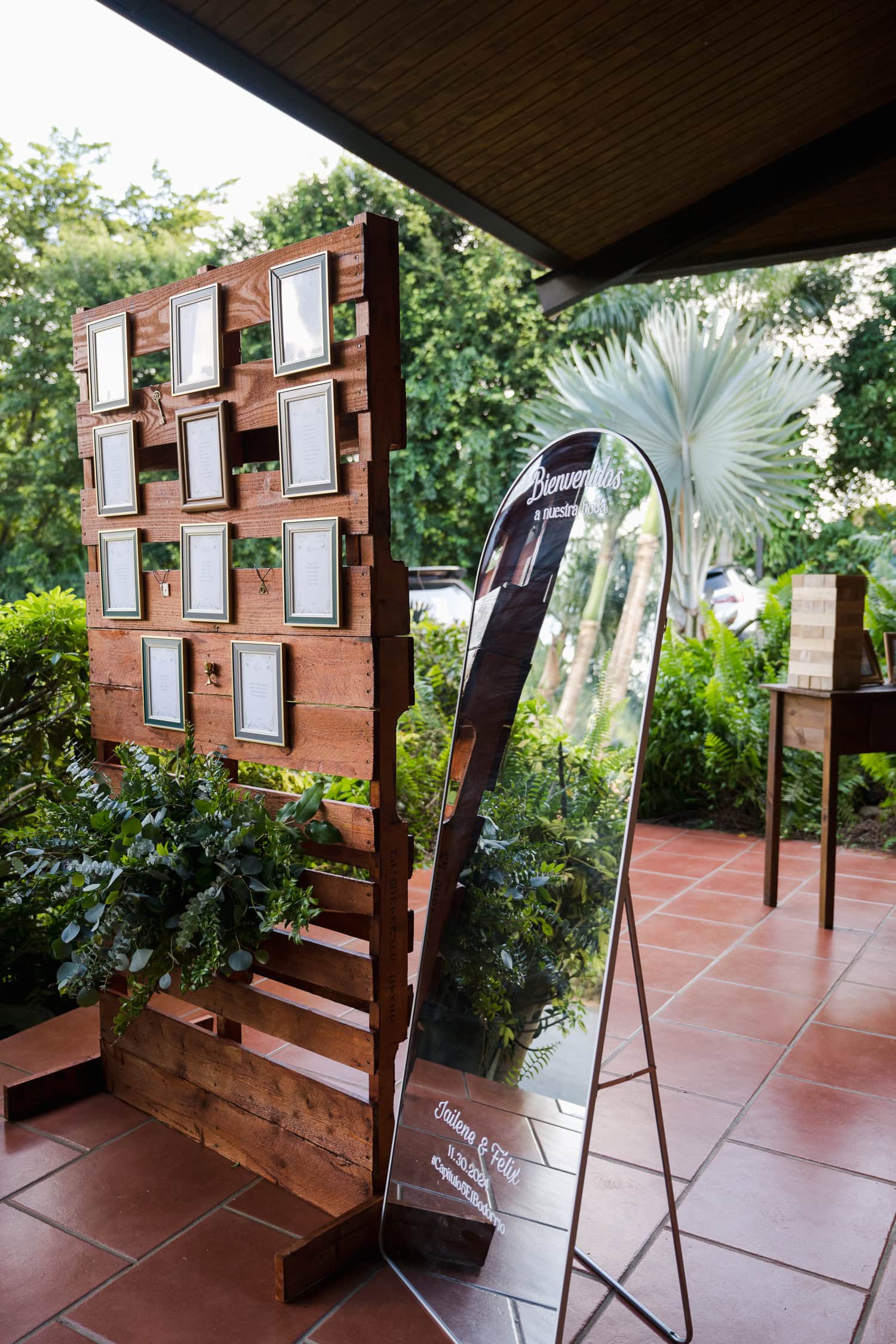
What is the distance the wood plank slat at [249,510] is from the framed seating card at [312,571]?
0.03 m

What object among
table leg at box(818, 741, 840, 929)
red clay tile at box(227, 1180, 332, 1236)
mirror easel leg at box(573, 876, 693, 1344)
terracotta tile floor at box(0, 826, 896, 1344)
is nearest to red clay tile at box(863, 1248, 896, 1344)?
terracotta tile floor at box(0, 826, 896, 1344)

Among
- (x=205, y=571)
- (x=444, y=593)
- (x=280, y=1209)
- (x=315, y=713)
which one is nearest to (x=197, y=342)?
(x=205, y=571)

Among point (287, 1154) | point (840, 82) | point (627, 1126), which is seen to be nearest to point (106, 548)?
point (287, 1154)

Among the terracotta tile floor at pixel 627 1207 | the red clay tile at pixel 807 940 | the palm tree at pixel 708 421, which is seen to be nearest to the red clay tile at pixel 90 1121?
the terracotta tile floor at pixel 627 1207

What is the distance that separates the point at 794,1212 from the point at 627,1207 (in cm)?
33

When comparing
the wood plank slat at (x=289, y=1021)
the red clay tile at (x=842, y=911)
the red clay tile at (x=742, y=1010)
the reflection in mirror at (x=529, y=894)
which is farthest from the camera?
the red clay tile at (x=842, y=911)

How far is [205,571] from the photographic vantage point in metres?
2.21

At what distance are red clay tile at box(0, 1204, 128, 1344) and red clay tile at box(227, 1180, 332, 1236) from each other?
0.26 meters

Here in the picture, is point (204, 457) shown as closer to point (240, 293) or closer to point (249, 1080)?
point (240, 293)

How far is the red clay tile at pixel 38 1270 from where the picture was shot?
174 cm

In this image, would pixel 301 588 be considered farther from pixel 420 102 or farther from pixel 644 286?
pixel 644 286

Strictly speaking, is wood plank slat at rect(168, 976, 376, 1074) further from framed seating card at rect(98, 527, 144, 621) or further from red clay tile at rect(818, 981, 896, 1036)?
red clay tile at rect(818, 981, 896, 1036)

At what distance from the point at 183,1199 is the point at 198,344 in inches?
70.9

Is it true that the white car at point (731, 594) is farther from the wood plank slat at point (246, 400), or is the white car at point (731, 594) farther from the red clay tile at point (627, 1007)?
the wood plank slat at point (246, 400)
